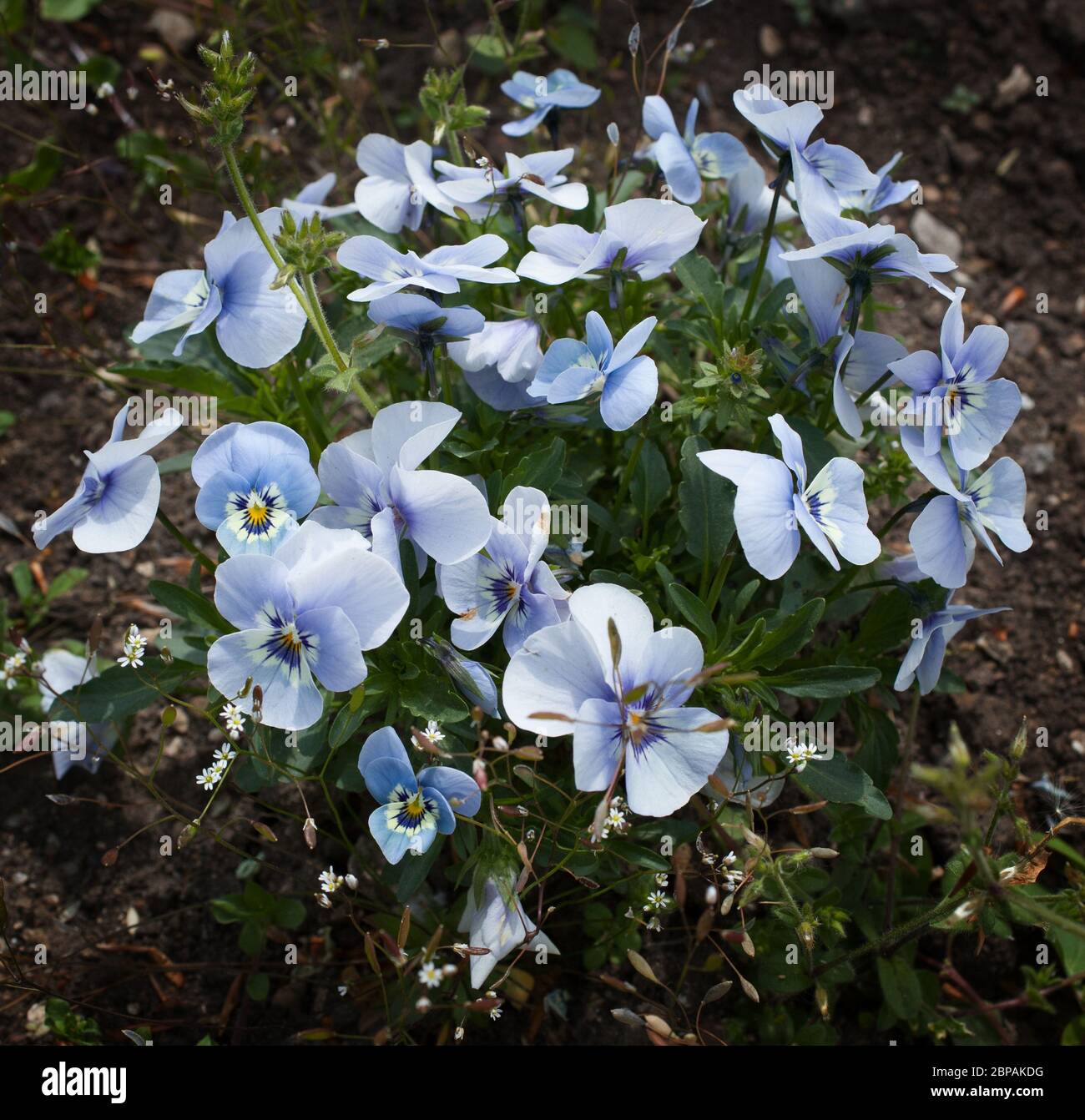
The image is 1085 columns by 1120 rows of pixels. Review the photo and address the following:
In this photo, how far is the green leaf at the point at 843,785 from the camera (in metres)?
2.16

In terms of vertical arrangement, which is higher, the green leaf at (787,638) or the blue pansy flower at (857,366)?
the blue pansy flower at (857,366)

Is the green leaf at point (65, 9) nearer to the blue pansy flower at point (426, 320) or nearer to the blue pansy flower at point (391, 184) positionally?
the blue pansy flower at point (391, 184)

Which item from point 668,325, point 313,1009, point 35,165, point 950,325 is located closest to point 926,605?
point 950,325

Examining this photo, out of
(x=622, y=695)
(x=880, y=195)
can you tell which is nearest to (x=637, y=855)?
(x=622, y=695)

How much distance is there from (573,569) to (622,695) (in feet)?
1.50

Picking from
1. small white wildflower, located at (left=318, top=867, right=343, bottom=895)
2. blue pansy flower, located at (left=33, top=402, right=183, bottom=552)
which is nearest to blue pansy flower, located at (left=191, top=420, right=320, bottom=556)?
blue pansy flower, located at (left=33, top=402, right=183, bottom=552)

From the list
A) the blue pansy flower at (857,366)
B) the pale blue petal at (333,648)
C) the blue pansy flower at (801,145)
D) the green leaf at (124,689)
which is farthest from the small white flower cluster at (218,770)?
the blue pansy flower at (801,145)

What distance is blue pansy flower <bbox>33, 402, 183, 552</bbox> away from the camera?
2.06 m

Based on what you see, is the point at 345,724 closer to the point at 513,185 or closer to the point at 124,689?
the point at 124,689

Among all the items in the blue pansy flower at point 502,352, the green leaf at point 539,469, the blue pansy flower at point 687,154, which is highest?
the blue pansy flower at point 687,154

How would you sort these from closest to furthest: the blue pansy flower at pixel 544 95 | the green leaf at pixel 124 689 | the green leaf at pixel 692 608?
the green leaf at pixel 692 608, the green leaf at pixel 124 689, the blue pansy flower at pixel 544 95

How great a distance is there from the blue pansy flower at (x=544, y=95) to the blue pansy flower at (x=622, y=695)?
131 cm

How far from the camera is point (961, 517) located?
7.09 feet

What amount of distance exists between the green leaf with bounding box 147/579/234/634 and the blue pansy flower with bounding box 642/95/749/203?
1.39 metres
